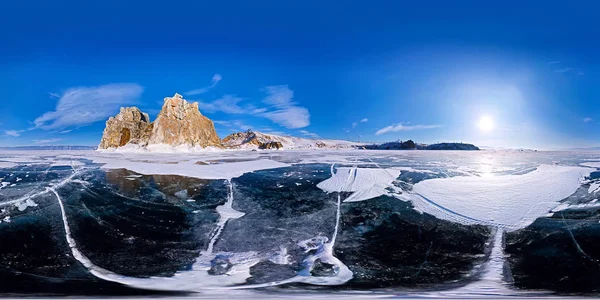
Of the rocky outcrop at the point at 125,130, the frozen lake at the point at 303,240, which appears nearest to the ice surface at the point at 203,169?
the frozen lake at the point at 303,240

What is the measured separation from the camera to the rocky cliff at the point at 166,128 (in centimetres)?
4869

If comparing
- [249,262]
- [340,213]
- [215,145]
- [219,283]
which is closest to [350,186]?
[340,213]

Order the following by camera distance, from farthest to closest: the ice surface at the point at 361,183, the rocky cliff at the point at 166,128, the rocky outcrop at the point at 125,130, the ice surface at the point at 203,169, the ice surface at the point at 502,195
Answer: the rocky outcrop at the point at 125,130
the rocky cliff at the point at 166,128
the ice surface at the point at 203,169
the ice surface at the point at 361,183
the ice surface at the point at 502,195

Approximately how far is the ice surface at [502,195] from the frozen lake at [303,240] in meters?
0.06

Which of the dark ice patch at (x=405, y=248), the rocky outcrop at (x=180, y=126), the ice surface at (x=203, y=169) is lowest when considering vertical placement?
the dark ice patch at (x=405, y=248)

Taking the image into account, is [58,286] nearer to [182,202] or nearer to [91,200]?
[182,202]

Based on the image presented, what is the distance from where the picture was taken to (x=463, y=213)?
23.5 feet

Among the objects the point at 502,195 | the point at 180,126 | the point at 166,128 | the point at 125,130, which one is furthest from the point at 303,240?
the point at 125,130

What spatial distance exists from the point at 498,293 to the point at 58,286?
5.34m

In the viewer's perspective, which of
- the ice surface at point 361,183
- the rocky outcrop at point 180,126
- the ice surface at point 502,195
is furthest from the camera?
the rocky outcrop at point 180,126

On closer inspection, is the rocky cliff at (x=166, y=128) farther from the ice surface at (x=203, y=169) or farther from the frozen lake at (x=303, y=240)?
the frozen lake at (x=303, y=240)

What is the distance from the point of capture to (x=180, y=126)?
50.1 m

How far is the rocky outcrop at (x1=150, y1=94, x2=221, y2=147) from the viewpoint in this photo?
4813 centimetres

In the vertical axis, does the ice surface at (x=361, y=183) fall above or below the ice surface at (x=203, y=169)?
below
